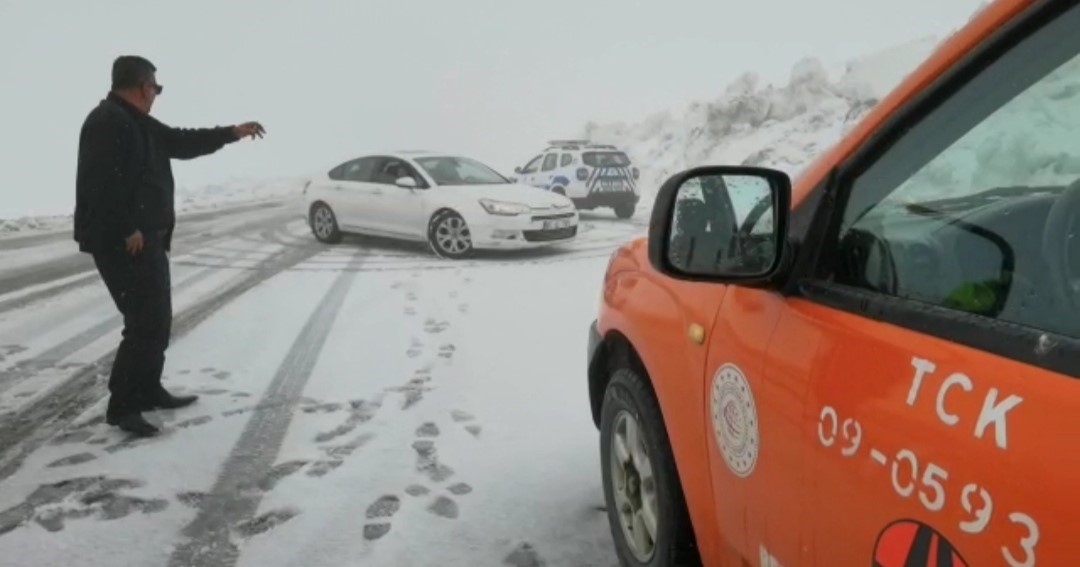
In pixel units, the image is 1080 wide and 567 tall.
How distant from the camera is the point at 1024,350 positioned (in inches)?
45.1

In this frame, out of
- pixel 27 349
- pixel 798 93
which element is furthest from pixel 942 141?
pixel 798 93

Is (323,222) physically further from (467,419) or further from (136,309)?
(467,419)

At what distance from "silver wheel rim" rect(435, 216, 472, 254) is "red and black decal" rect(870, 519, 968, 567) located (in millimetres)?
9243

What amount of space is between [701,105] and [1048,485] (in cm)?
3432

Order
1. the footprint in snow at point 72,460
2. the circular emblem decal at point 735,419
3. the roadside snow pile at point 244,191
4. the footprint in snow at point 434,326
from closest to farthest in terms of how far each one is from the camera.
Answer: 1. the circular emblem decal at point 735,419
2. the footprint in snow at point 72,460
3. the footprint in snow at point 434,326
4. the roadside snow pile at point 244,191

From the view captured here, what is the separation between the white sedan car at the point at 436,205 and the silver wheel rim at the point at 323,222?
0.01 m

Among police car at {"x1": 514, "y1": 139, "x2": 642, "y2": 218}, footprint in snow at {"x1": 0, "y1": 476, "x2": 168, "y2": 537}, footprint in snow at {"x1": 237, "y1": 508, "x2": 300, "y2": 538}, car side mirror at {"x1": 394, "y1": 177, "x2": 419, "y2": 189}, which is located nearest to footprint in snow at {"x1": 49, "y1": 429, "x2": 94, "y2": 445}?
footprint in snow at {"x1": 0, "y1": 476, "x2": 168, "y2": 537}

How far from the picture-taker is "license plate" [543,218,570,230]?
1055cm

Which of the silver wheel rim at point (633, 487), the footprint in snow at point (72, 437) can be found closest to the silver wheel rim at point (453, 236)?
the footprint in snow at point (72, 437)

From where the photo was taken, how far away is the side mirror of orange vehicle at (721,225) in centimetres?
161

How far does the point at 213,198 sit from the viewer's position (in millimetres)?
27656

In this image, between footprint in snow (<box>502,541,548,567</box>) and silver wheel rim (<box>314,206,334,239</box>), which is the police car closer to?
silver wheel rim (<box>314,206,334,239</box>)

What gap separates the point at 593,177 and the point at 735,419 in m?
14.8

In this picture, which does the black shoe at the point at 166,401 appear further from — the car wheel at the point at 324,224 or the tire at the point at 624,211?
the tire at the point at 624,211
